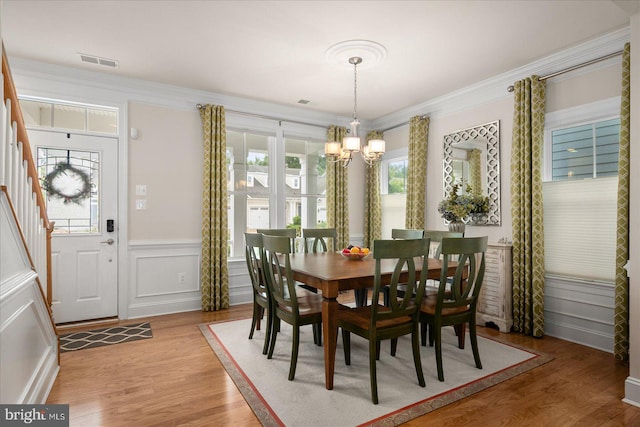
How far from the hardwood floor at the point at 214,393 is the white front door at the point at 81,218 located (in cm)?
102

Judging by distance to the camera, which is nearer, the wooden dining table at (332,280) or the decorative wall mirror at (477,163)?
the wooden dining table at (332,280)

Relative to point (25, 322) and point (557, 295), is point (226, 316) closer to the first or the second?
point (25, 322)

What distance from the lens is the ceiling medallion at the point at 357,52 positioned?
10.4ft

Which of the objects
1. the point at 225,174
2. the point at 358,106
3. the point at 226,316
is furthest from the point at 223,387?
the point at 358,106

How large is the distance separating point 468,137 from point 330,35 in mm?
2260

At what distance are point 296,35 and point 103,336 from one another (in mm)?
3424

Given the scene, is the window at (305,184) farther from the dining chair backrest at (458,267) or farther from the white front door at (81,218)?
the dining chair backrest at (458,267)

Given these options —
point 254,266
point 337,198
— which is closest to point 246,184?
point 337,198

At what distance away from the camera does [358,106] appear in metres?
5.07

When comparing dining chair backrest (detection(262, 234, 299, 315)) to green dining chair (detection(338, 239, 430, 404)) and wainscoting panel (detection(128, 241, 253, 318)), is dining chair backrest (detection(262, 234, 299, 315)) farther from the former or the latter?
wainscoting panel (detection(128, 241, 253, 318))

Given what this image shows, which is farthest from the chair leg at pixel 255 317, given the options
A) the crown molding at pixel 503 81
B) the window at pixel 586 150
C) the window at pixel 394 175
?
the crown molding at pixel 503 81

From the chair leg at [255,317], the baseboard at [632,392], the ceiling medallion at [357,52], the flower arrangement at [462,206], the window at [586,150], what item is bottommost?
the baseboard at [632,392]

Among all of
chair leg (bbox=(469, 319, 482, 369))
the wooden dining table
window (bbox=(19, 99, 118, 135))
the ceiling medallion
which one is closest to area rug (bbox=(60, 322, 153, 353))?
→ the wooden dining table

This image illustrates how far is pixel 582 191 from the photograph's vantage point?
131 inches
